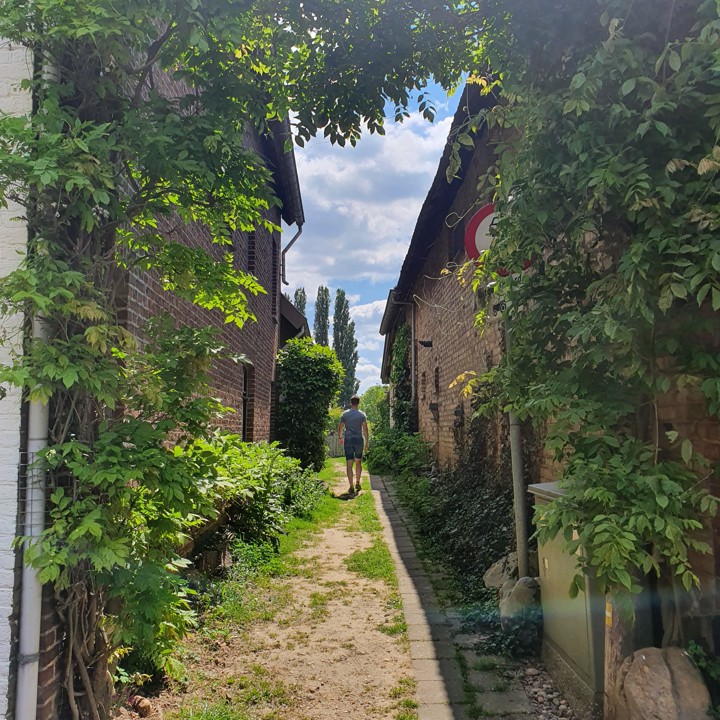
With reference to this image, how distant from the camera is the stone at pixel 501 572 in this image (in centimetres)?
396

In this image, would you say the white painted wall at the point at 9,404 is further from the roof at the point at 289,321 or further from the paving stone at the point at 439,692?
the roof at the point at 289,321

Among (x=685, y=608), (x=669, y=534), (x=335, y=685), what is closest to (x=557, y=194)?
(x=669, y=534)

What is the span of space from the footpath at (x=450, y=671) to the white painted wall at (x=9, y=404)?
2.02 meters

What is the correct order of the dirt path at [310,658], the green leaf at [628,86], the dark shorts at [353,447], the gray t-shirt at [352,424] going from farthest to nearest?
1. the gray t-shirt at [352,424]
2. the dark shorts at [353,447]
3. the dirt path at [310,658]
4. the green leaf at [628,86]

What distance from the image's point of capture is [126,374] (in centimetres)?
211

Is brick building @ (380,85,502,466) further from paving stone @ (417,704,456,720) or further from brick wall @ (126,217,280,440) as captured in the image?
paving stone @ (417,704,456,720)

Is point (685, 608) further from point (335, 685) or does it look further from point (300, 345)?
point (300, 345)

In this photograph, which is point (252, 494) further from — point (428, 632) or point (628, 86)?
point (628, 86)

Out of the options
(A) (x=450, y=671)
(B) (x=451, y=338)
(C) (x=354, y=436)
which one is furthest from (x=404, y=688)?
(C) (x=354, y=436)

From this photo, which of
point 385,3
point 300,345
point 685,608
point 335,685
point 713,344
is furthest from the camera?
point 300,345

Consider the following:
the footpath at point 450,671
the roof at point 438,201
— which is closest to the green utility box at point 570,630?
the footpath at point 450,671

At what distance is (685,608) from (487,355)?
12.5ft

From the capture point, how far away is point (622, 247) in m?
2.14

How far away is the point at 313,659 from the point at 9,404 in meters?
2.40
